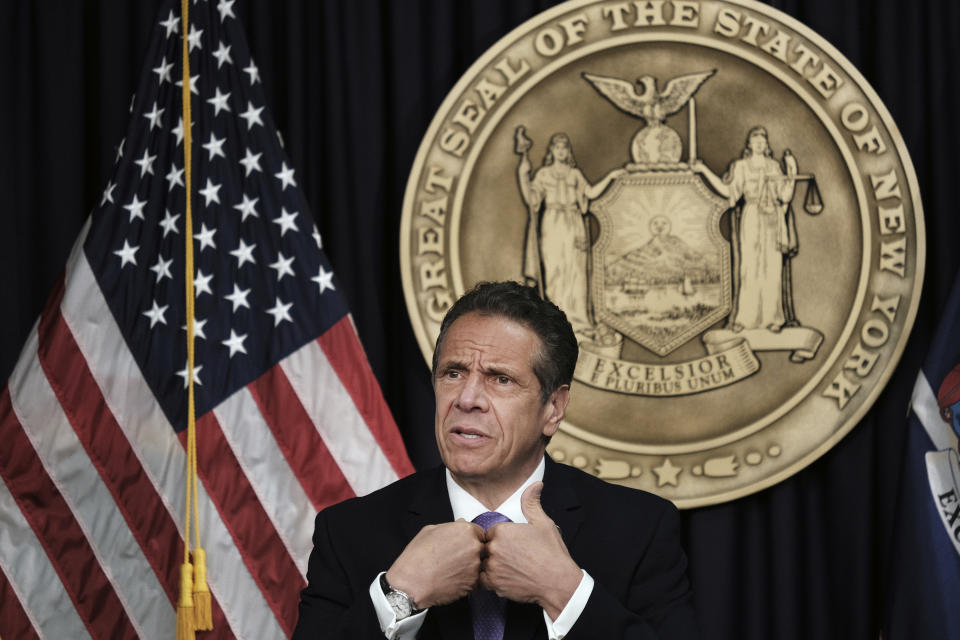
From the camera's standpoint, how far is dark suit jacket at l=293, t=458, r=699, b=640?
1819mm

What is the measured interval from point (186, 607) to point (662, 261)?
1.64 meters

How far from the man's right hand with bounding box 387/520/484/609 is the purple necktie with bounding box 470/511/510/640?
133mm

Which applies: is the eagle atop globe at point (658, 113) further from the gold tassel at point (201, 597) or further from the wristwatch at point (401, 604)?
the wristwatch at point (401, 604)

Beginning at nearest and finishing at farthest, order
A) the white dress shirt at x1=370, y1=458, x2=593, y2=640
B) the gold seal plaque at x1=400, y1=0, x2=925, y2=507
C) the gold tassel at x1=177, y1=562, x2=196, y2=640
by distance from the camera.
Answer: the white dress shirt at x1=370, y1=458, x2=593, y2=640
the gold tassel at x1=177, y1=562, x2=196, y2=640
the gold seal plaque at x1=400, y1=0, x2=925, y2=507

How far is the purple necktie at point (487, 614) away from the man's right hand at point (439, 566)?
0.44ft

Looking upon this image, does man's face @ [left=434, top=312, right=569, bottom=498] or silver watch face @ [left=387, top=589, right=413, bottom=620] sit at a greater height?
man's face @ [left=434, top=312, right=569, bottom=498]

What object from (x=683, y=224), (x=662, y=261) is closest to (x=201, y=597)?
(x=662, y=261)

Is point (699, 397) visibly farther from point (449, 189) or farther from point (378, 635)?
point (378, 635)

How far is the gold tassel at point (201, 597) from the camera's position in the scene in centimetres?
279

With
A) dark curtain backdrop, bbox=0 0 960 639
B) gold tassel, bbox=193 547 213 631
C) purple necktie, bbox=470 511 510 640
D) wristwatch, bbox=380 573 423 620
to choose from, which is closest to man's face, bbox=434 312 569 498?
purple necktie, bbox=470 511 510 640

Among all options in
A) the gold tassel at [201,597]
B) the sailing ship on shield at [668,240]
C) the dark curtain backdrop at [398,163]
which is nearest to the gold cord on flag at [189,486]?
the gold tassel at [201,597]

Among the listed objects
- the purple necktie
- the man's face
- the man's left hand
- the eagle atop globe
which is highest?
the eagle atop globe

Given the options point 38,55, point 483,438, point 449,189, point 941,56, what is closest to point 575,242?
point 449,189

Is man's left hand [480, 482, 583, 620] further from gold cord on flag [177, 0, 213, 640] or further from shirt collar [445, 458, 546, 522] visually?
gold cord on flag [177, 0, 213, 640]
